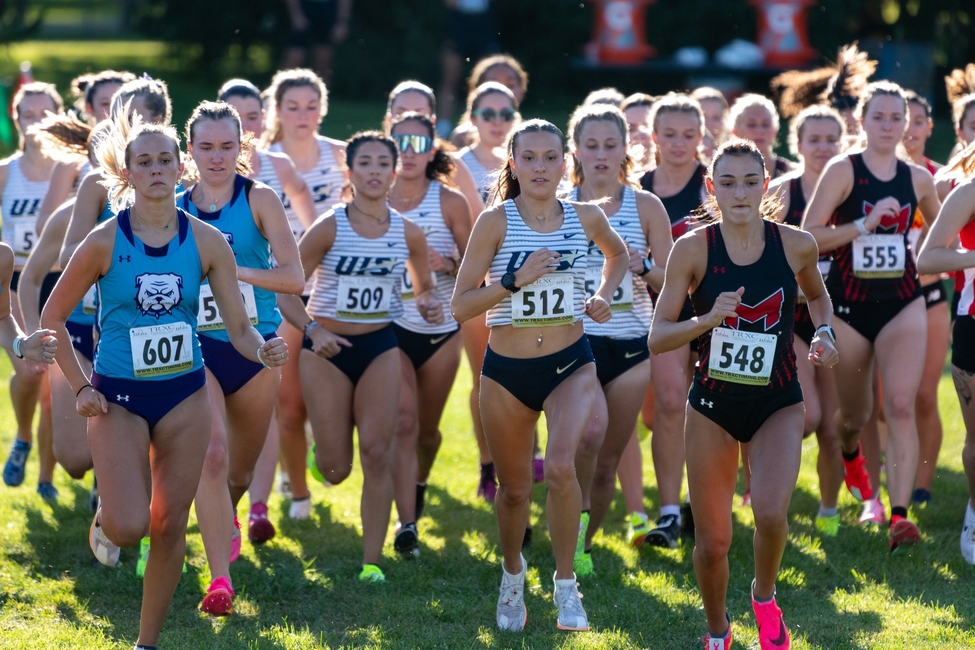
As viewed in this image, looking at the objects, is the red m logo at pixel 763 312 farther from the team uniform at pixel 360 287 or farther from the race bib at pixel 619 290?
the team uniform at pixel 360 287

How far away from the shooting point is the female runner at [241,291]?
18.8 ft

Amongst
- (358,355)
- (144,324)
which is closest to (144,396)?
(144,324)

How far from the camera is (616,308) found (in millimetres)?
6406

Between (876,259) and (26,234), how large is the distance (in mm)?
4905

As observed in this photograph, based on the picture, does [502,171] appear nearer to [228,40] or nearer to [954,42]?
[954,42]

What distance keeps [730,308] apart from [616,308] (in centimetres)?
158

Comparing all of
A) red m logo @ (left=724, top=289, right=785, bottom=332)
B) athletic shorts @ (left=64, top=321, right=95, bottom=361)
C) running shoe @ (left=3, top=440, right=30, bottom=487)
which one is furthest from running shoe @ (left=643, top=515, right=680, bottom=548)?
running shoe @ (left=3, top=440, right=30, bottom=487)

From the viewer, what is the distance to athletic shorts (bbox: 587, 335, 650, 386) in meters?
6.32

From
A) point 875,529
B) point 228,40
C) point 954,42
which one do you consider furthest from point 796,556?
point 228,40

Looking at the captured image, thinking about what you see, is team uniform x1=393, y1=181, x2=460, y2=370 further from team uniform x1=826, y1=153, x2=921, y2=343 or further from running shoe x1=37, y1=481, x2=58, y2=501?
running shoe x1=37, y1=481, x2=58, y2=501

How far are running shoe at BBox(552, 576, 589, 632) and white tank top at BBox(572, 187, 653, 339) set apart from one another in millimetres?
1339

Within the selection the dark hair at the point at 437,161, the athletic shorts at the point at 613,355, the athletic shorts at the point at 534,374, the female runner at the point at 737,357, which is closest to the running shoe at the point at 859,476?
the athletic shorts at the point at 613,355

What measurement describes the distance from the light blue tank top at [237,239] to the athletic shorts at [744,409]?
217 centimetres

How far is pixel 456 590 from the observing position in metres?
6.14
